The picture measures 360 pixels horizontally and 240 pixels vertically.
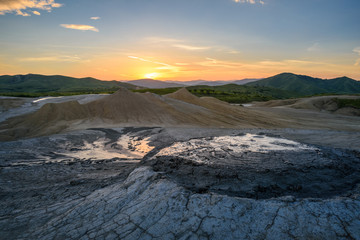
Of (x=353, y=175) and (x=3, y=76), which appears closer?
(x=353, y=175)

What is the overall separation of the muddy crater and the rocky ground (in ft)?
0.07

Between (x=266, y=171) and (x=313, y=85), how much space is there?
190 metres

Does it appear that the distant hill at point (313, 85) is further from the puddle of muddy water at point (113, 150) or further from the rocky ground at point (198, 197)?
the rocky ground at point (198, 197)

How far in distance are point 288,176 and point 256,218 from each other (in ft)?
5.82

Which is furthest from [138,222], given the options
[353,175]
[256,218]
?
[353,175]

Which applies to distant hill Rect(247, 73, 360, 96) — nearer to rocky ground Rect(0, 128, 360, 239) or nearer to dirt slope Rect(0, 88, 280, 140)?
dirt slope Rect(0, 88, 280, 140)

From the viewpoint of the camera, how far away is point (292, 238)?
2.66 metres

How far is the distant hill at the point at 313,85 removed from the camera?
5451 inches

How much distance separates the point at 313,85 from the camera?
158 metres

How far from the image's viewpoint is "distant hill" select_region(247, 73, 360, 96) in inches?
5451

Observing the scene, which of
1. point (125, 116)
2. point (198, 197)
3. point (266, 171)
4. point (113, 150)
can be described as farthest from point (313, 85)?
point (198, 197)

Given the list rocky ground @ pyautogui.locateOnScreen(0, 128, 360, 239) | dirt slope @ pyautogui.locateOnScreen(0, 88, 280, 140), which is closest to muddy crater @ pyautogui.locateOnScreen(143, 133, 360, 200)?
rocky ground @ pyautogui.locateOnScreen(0, 128, 360, 239)

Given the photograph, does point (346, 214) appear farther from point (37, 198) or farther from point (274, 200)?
point (37, 198)

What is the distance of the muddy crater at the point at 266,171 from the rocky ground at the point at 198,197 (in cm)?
2
